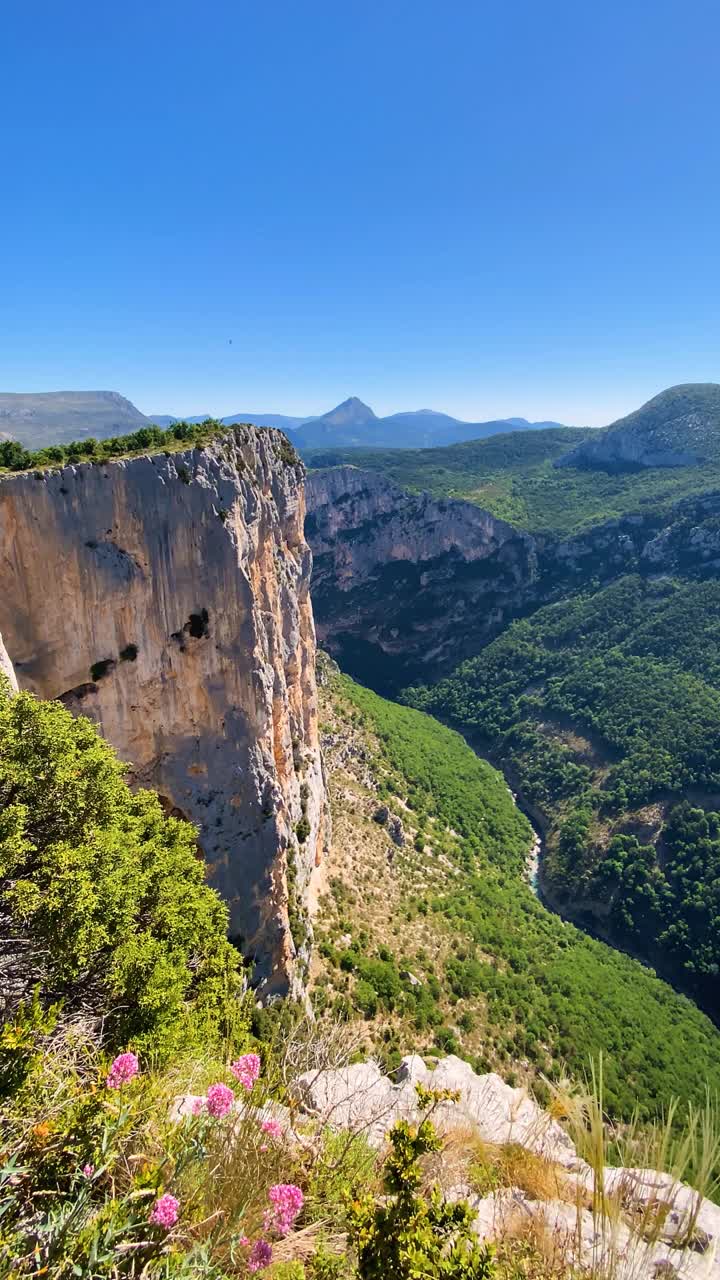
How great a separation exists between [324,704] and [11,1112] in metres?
49.5

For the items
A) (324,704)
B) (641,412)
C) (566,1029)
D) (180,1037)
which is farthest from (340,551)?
(180,1037)

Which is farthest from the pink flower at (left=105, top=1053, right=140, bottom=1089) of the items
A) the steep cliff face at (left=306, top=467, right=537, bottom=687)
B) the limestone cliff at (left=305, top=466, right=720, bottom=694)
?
the steep cliff face at (left=306, top=467, right=537, bottom=687)

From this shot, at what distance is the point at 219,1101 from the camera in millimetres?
4566

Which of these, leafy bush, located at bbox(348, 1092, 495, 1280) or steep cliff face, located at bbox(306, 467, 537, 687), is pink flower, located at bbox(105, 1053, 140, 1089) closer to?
leafy bush, located at bbox(348, 1092, 495, 1280)

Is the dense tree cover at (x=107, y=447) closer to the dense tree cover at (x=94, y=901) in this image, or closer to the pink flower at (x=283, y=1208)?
the dense tree cover at (x=94, y=901)

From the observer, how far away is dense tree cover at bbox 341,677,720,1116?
28.3m

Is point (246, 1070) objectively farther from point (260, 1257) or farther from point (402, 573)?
point (402, 573)

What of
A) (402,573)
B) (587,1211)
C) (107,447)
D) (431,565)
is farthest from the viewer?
(402,573)

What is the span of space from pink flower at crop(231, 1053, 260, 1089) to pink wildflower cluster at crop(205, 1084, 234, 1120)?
62 centimetres

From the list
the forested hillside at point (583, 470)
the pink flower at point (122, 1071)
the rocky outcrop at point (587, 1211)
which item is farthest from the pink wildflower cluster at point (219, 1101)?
the forested hillside at point (583, 470)

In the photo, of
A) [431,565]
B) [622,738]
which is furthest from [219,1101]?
[431,565]

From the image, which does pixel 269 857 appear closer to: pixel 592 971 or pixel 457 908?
pixel 457 908

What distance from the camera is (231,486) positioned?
23.4 meters

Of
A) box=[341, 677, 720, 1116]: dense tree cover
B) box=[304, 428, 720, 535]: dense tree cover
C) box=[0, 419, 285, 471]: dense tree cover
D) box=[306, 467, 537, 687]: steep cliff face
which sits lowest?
box=[341, 677, 720, 1116]: dense tree cover
